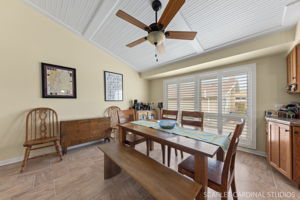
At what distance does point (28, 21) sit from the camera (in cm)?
231

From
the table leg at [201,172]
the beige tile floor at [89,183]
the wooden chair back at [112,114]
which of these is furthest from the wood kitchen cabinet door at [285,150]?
the wooden chair back at [112,114]

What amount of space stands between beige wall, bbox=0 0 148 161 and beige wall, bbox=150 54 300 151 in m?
4.04

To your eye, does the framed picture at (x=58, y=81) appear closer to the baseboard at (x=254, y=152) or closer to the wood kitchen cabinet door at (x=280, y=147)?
the wood kitchen cabinet door at (x=280, y=147)

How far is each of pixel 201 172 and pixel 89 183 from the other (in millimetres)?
1592

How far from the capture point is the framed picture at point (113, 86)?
3443 mm

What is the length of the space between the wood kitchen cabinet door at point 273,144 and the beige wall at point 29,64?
3.91 meters

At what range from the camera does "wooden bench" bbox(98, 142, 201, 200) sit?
89 centimetres

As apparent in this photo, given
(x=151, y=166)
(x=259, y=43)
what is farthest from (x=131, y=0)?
(x=151, y=166)

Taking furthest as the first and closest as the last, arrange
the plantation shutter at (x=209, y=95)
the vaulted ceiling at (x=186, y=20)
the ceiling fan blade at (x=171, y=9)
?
the plantation shutter at (x=209, y=95)
the vaulted ceiling at (x=186, y=20)
the ceiling fan blade at (x=171, y=9)

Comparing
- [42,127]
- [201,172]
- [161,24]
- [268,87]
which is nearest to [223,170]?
[201,172]

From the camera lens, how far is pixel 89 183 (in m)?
1.63

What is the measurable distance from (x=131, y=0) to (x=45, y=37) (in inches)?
84.2

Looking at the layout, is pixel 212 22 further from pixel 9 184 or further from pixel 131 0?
pixel 9 184

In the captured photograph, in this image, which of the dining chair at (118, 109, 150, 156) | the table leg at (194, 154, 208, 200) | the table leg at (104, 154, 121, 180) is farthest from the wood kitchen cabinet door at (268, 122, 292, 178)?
the table leg at (104, 154, 121, 180)
